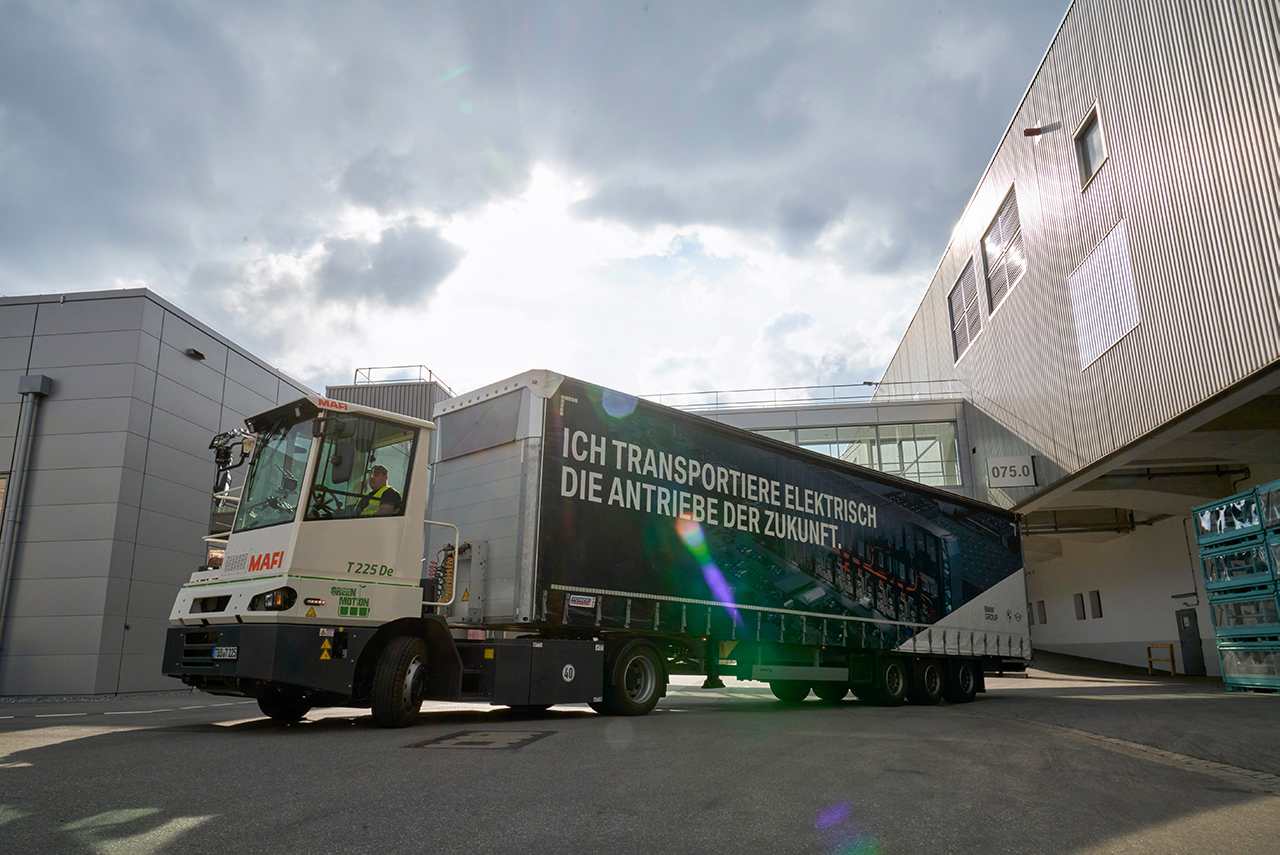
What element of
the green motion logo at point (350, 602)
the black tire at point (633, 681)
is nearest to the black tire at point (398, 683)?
the green motion logo at point (350, 602)

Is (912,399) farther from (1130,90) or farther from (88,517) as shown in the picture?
(88,517)

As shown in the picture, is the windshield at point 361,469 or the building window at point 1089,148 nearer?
the windshield at point 361,469

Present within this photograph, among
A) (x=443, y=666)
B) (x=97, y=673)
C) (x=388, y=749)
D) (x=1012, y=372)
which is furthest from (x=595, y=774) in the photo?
(x=1012, y=372)

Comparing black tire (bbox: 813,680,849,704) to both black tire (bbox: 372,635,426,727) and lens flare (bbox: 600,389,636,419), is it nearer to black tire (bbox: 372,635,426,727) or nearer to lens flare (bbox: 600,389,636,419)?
lens flare (bbox: 600,389,636,419)

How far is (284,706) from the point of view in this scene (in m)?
8.88

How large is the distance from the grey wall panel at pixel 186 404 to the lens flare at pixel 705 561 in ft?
42.6

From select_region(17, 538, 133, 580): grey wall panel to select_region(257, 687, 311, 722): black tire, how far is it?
387 inches

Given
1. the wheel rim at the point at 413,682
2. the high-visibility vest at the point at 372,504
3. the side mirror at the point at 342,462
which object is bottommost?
the wheel rim at the point at 413,682

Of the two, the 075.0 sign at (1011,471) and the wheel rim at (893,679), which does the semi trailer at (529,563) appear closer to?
the wheel rim at (893,679)

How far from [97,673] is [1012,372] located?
24.5m

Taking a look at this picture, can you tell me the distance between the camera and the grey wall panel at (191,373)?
59.0 ft

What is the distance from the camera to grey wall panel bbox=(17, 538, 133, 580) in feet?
54.0

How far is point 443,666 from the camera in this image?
27.8 ft

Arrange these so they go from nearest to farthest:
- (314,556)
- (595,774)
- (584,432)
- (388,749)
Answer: (595,774) → (388,749) → (314,556) → (584,432)
